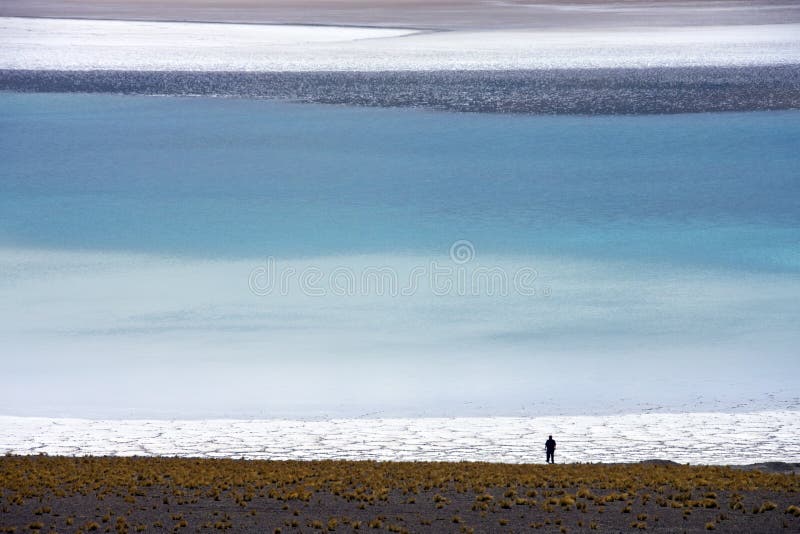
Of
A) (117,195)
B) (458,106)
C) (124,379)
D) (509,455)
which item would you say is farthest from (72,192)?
(509,455)

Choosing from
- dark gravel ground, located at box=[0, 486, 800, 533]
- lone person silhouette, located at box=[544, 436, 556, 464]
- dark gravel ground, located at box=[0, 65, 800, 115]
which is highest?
dark gravel ground, located at box=[0, 65, 800, 115]

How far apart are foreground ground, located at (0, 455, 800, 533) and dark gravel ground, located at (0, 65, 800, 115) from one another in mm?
23683

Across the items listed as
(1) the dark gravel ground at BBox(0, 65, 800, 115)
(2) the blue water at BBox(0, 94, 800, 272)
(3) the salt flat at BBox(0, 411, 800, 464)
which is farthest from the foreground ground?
(1) the dark gravel ground at BBox(0, 65, 800, 115)

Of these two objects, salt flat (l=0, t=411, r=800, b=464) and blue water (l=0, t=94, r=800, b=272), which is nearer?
salt flat (l=0, t=411, r=800, b=464)

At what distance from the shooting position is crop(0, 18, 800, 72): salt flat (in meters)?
40.8

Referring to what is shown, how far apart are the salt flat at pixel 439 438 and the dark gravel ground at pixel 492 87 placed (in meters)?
20.9

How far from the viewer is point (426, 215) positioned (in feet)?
85.8

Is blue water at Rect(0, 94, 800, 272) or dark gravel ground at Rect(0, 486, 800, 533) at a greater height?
blue water at Rect(0, 94, 800, 272)

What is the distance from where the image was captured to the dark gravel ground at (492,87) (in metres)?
34.1

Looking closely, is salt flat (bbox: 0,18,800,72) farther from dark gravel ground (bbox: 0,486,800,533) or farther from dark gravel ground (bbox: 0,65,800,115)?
dark gravel ground (bbox: 0,486,800,533)

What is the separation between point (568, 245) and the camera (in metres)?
23.6

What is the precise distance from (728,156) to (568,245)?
346 inches

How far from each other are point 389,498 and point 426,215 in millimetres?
16164

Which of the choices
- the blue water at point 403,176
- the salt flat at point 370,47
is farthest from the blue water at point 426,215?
the salt flat at point 370,47
